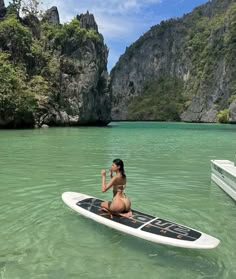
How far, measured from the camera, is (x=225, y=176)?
33.4 ft

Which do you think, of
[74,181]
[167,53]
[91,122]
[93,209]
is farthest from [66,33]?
[167,53]

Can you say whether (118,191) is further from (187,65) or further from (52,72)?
(187,65)

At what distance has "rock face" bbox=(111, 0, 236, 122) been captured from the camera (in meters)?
116

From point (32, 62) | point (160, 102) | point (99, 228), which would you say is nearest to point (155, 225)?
point (99, 228)

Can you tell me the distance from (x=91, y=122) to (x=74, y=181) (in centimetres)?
5456

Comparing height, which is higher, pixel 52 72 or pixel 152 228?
pixel 52 72

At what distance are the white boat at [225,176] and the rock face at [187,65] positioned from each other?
10237 cm

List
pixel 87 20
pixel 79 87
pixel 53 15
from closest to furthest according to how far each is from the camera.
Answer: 1. pixel 79 87
2. pixel 53 15
3. pixel 87 20

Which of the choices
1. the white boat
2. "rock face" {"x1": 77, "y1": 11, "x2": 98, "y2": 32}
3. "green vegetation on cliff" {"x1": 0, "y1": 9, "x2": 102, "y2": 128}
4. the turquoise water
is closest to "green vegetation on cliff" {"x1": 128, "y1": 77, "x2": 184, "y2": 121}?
"rock face" {"x1": 77, "y1": 11, "x2": 98, "y2": 32}

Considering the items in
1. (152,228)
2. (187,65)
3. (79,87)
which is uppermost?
(187,65)

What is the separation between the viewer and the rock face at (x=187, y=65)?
381 ft

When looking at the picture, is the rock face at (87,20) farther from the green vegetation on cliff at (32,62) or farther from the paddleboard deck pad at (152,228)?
the paddleboard deck pad at (152,228)

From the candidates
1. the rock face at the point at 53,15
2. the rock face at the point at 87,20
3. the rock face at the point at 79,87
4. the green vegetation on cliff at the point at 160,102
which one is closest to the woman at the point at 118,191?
the rock face at the point at 79,87

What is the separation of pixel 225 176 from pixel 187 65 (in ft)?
475
